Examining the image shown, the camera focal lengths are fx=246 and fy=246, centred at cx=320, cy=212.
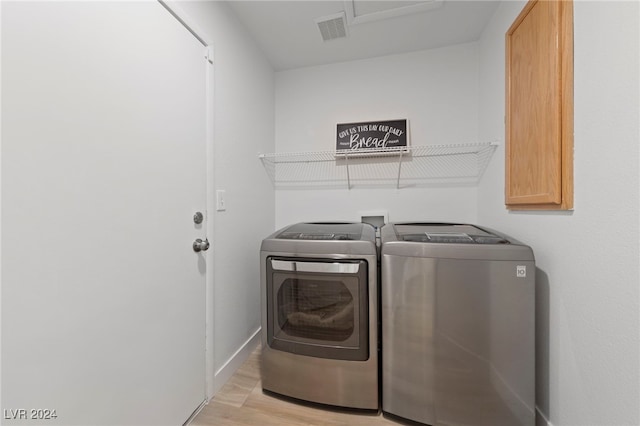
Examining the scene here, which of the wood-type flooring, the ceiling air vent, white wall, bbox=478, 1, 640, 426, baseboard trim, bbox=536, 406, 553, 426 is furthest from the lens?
the ceiling air vent

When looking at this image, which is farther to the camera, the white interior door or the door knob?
the door knob

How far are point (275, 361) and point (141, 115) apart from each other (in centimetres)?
139

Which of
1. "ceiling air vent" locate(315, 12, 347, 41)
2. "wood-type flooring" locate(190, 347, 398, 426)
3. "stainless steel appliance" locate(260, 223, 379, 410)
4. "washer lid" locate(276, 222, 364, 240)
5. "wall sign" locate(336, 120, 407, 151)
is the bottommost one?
"wood-type flooring" locate(190, 347, 398, 426)

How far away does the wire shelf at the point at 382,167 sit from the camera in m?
2.00

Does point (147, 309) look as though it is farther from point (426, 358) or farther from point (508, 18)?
point (508, 18)

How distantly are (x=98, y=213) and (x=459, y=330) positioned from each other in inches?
60.6

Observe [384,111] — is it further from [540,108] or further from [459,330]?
[459,330]

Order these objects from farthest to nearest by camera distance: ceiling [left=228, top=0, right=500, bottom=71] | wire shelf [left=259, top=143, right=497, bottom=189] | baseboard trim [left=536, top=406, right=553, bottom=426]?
wire shelf [left=259, top=143, right=497, bottom=189] < ceiling [left=228, top=0, right=500, bottom=71] < baseboard trim [left=536, top=406, right=553, bottom=426]

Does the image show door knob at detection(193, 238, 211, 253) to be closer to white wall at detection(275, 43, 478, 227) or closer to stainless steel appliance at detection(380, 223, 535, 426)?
stainless steel appliance at detection(380, 223, 535, 426)

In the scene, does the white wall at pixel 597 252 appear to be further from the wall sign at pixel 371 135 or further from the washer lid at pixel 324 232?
the wall sign at pixel 371 135

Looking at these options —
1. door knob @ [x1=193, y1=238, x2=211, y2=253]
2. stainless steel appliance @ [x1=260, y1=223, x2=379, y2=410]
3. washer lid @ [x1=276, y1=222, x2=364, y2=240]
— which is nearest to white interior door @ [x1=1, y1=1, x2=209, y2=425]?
door knob @ [x1=193, y1=238, x2=211, y2=253]

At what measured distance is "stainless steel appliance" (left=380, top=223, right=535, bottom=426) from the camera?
1.10m

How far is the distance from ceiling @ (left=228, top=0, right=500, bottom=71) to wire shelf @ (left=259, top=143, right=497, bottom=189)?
83 centimetres

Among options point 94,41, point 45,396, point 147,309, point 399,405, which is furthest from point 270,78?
point 399,405
